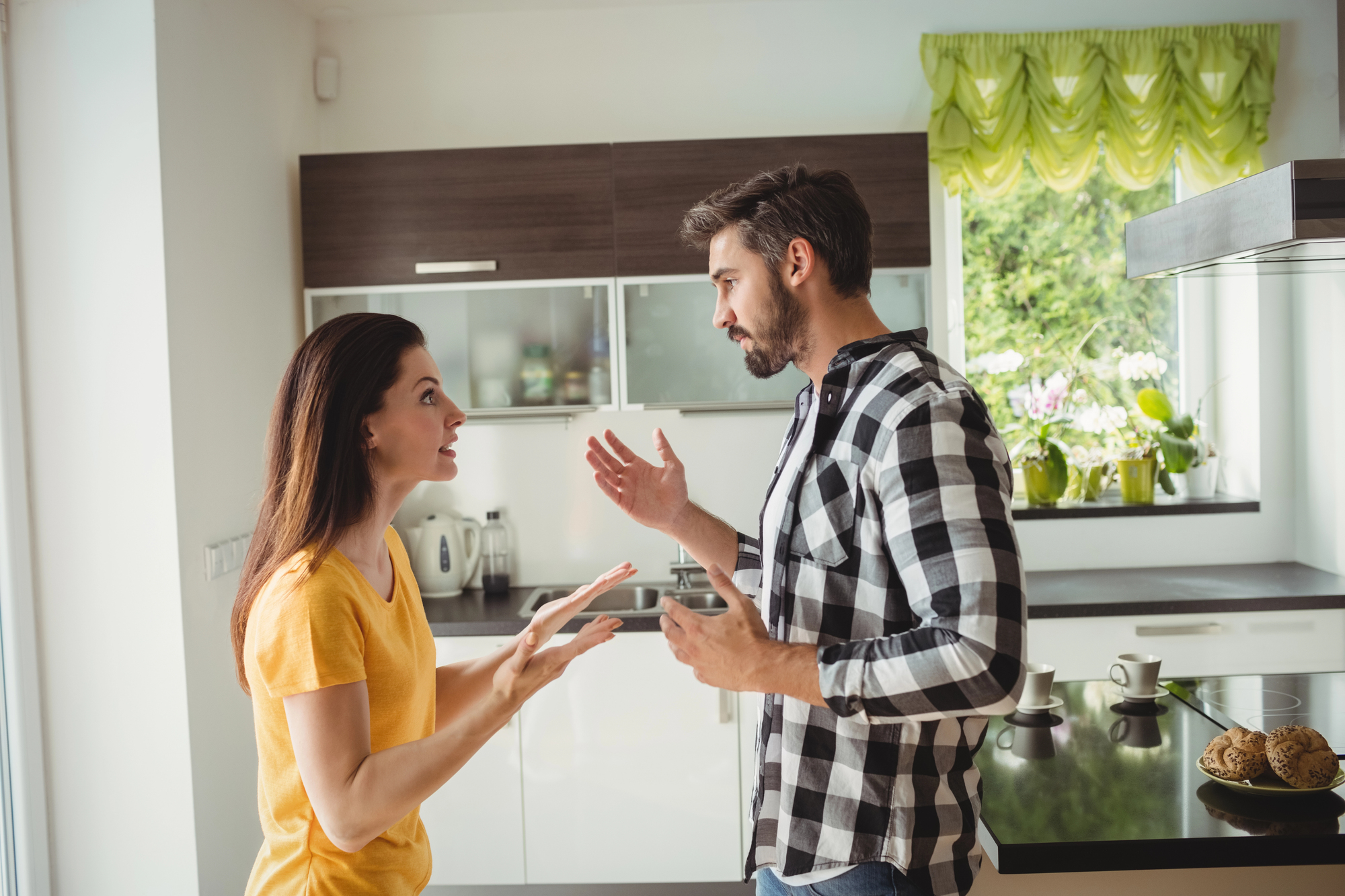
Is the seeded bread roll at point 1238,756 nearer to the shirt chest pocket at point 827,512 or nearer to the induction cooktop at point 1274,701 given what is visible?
the induction cooktop at point 1274,701

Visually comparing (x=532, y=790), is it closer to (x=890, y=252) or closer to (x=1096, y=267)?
(x=890, y=252)

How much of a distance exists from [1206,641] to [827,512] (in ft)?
6.78

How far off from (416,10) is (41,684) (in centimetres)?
235

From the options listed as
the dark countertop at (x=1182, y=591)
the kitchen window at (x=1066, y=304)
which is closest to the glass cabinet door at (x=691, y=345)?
the kitchen window at (x=1066, y=304)

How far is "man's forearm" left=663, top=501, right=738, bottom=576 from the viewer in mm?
1614

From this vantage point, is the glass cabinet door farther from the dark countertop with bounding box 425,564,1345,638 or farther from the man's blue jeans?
the man's blue jeans

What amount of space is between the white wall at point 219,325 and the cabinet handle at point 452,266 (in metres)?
0.43

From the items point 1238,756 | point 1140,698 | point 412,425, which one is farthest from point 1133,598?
point 412,425

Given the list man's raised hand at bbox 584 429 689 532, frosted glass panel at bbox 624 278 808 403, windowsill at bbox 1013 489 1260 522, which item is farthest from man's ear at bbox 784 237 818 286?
windowsill at bbox 1013 489 1260 522

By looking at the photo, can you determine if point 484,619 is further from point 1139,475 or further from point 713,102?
point 1139,475

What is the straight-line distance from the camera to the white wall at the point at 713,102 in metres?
3.21

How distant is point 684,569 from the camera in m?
3.08

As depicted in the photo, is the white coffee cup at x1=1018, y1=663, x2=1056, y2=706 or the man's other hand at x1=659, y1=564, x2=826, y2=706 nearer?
the man's other hand at x1=659, y1=564, x2=826, y2=706

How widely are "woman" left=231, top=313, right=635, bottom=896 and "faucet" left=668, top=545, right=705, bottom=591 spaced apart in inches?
65.3
